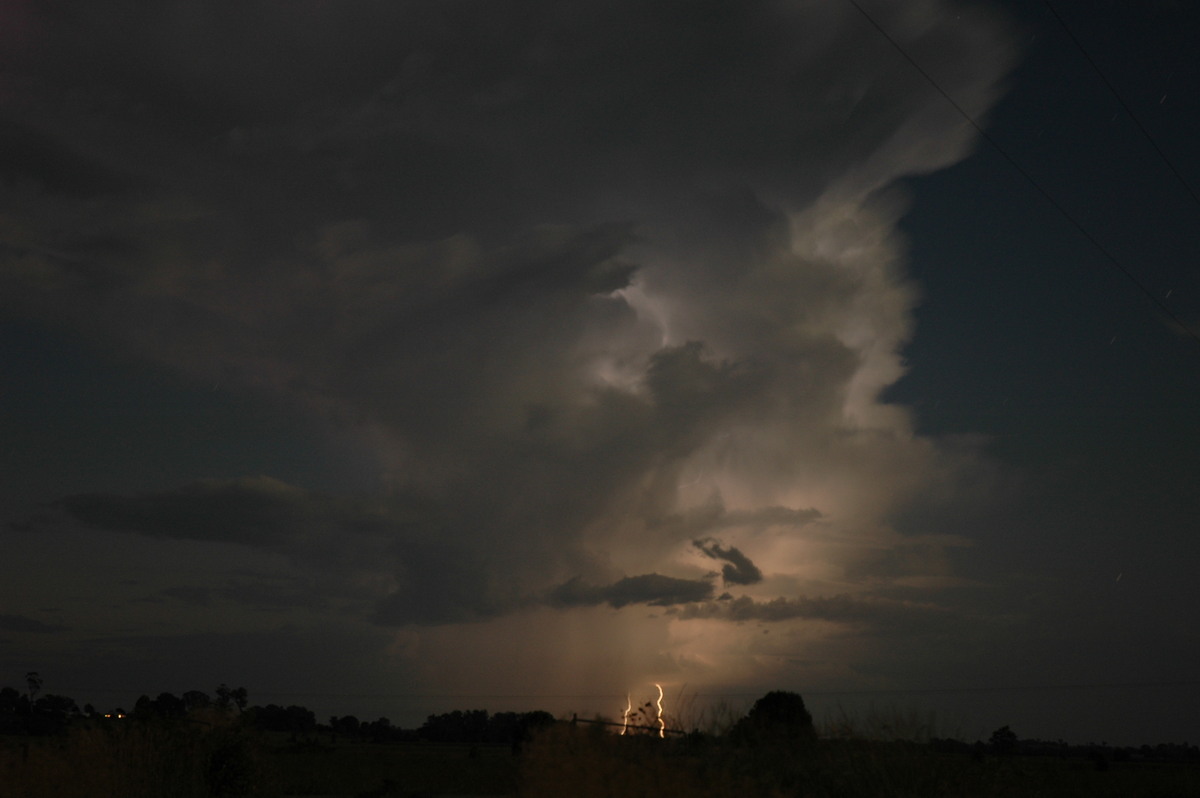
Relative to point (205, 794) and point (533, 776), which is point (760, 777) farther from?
point (205, 794)

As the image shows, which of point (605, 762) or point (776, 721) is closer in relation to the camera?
point (605, 762)

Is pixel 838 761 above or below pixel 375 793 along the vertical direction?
above

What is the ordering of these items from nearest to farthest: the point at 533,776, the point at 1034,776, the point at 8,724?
the point at 533,776 → the point at 1034,776 → the point at 8,724

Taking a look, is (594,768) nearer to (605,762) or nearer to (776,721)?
(605,762)

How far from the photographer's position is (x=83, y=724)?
2673 cm

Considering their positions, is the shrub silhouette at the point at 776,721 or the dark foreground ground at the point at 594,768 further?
→ the shrub silhouette at the point at 776,721

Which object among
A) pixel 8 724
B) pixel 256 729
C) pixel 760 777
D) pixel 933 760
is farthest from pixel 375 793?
pixel 8 724

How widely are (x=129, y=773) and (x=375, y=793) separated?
31.9 feet

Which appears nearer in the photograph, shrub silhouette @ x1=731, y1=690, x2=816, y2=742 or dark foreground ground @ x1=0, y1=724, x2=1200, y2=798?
dark foreground ground @ x1=0, y1=724, x2=1200, y2=798

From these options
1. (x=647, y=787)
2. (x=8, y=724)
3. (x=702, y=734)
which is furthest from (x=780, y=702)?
(x=8, y=724)

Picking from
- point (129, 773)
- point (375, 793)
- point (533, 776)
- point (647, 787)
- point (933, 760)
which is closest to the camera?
point (647, 787)

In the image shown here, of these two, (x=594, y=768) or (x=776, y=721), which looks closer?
(x=594, y=768)

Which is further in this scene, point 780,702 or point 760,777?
point 780,702

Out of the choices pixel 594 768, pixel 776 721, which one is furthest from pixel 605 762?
pixel 776 721
